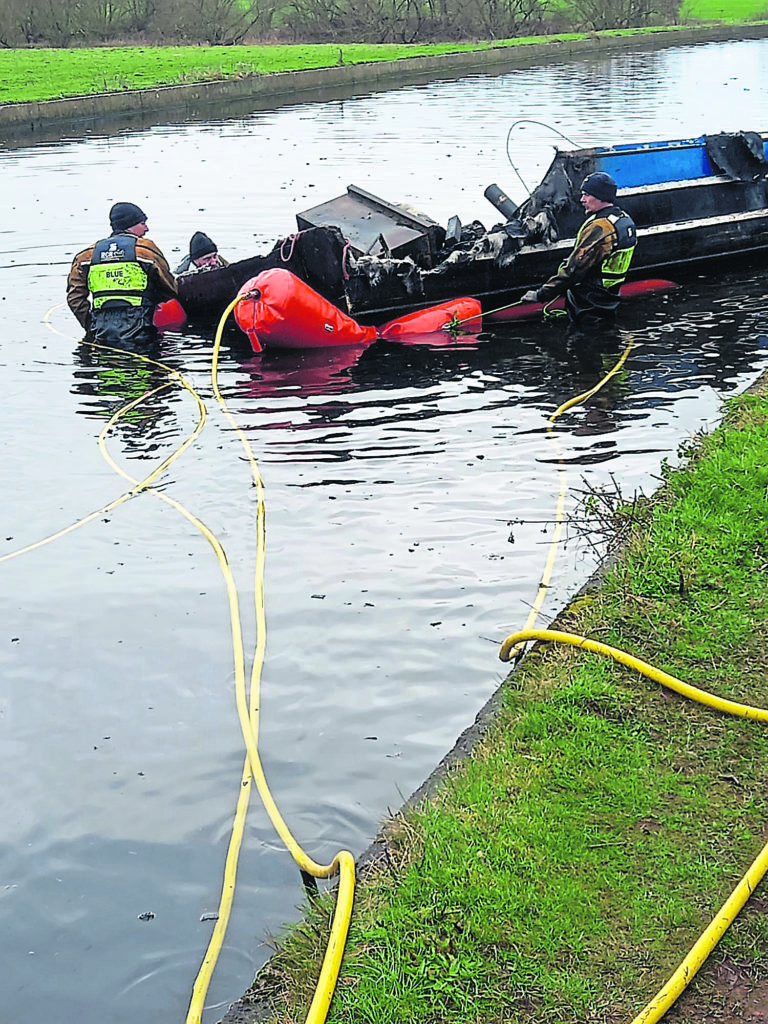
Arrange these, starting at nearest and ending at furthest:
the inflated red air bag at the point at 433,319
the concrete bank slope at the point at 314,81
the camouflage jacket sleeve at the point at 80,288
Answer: the camouflage jacket sleeve at the point at 80,288 → the inflated red air bag at the point at 433,319 → the concrete bank slope at the point at 314,81

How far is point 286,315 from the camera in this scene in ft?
35.3

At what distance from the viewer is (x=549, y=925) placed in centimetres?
328

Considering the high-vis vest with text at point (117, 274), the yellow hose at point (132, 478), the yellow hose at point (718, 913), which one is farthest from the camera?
the high-vis vest with text at point (117, 274)

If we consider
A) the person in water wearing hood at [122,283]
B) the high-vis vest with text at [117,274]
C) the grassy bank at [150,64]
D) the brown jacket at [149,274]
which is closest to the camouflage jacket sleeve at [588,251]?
the brown jacket at [149,274]

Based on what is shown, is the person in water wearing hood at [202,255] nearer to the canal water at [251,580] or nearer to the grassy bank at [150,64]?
the canal water at [251,580]

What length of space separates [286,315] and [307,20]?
152 feet

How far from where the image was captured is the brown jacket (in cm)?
1109

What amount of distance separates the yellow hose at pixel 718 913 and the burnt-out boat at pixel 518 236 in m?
7.54

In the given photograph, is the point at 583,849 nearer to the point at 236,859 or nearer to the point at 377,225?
the point at 236,859

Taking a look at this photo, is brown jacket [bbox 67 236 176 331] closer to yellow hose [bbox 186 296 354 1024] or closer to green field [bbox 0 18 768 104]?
yellow hose [bbox 186 296 354 1024]

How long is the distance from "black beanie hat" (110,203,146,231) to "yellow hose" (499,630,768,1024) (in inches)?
316

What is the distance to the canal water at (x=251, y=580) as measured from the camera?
416 cm

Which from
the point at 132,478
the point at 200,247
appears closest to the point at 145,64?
the point at 200,247

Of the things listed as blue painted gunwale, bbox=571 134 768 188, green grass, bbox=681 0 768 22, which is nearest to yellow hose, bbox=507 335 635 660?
blue painted gunwale, bbox=571 134 768 188
